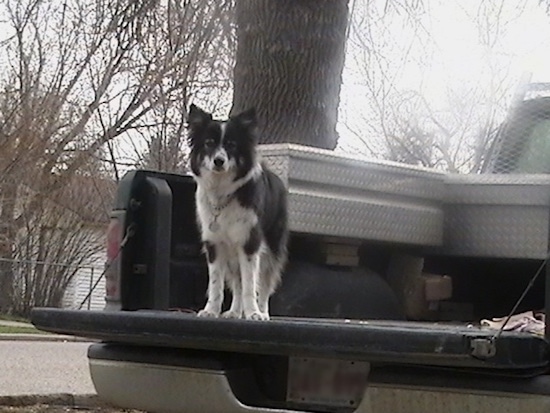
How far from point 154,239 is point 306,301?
969mm

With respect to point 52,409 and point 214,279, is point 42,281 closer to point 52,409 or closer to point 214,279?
point 52,409

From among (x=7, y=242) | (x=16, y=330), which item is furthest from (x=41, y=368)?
(x=7, y=242)

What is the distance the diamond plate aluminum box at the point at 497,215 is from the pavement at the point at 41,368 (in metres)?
2.69

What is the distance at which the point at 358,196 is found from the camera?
5605 millimetres

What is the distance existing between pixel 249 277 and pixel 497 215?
4.59ft

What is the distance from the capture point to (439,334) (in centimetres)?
353

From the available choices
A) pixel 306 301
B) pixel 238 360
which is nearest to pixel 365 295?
pixel 306 301

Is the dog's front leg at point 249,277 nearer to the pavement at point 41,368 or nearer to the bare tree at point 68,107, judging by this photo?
the pavement at point 41,368

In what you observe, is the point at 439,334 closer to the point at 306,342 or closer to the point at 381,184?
the point at 306,342

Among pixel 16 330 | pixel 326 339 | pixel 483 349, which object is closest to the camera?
pixel 483 349

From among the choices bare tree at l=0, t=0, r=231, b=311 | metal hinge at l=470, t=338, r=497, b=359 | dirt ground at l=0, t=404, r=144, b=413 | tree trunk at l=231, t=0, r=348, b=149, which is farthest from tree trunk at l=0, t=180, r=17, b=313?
metal hinge at l=470, t=338, r=497, b=359

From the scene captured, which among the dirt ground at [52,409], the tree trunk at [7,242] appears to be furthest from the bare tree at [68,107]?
the dirt ground at [52,409]

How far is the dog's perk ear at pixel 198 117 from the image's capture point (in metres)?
5.30

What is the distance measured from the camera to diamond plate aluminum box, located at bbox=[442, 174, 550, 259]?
563cm
